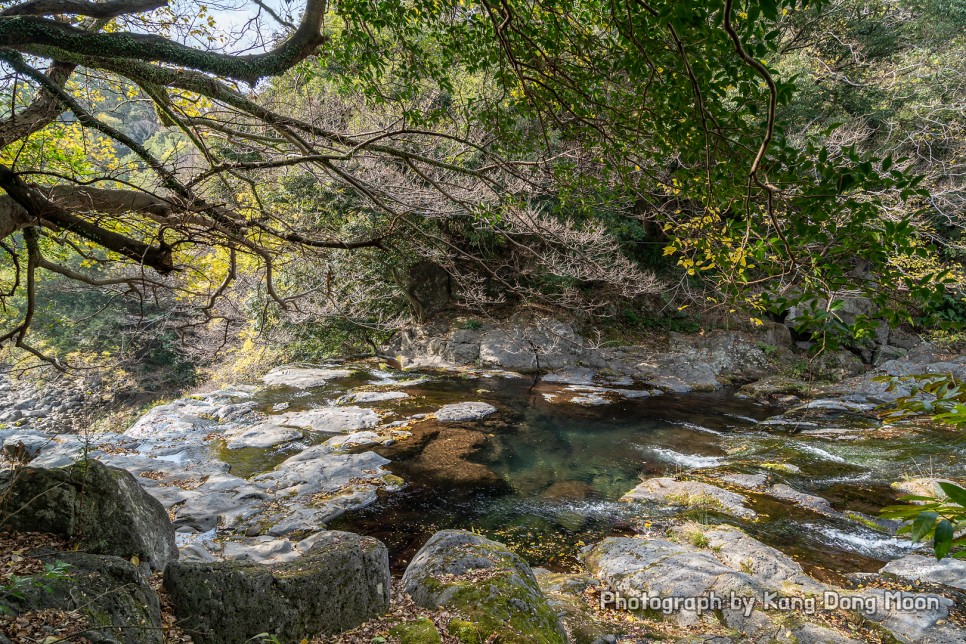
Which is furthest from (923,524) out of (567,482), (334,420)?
(334,420)

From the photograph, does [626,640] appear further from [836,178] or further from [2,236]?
[2,236]

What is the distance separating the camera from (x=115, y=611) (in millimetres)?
2256

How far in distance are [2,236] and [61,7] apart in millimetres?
1466

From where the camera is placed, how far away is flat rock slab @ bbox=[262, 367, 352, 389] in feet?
40.5

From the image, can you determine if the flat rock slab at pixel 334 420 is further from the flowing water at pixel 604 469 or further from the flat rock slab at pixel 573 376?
the flat rock slab at pixel 573 376

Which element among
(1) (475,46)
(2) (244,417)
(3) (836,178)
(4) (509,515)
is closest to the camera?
(3) (836,178)

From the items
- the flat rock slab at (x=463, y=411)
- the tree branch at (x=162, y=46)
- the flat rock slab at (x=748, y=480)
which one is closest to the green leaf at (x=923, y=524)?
the tree branch at (x=162, y=46)

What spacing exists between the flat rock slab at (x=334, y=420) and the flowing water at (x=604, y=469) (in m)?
0.47

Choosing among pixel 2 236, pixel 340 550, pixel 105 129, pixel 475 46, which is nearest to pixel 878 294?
pixel 475 46

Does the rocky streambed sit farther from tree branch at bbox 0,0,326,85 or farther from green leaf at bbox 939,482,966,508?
green leaf at bbox 939,482,966,508

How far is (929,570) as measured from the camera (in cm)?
471

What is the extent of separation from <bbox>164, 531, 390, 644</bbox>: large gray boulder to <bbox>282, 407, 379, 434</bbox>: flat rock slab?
5909 mm

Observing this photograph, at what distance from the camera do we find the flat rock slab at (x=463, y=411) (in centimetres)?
999

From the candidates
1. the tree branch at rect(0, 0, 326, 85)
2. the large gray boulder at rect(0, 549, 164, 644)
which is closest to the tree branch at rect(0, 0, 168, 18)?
the tree branch at rect(0, 0, 326, 85)
